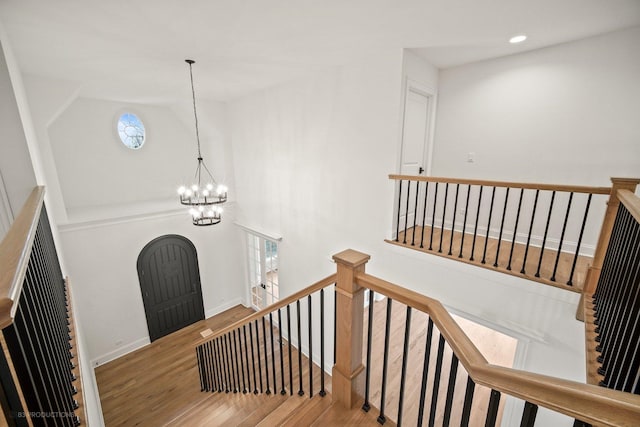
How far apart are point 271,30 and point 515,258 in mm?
3528

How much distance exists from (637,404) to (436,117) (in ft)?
13.5

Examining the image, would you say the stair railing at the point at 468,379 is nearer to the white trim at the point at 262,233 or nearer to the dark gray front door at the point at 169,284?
the white trim at the point at 262,233

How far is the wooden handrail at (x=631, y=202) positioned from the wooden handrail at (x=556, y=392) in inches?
50.7

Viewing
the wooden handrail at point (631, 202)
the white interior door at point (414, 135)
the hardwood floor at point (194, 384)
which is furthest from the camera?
the white interior door at point (414, 135)

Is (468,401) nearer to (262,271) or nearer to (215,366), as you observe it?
(215,366)

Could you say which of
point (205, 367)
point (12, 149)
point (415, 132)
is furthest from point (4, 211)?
point (415, 132)

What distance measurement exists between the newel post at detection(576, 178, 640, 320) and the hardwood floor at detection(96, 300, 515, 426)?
2.14 metres

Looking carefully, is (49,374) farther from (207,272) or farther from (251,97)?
(207,272)

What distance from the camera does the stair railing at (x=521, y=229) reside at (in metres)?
2.49

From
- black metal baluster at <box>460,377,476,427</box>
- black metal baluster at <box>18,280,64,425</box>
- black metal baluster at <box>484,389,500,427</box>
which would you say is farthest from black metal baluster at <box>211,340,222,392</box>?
black metal baluster at <box>484,389,500,427</box>

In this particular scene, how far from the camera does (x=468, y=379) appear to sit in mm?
861

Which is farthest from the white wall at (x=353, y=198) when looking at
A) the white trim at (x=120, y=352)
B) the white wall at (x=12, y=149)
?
the white trim at (x=120, y=352)

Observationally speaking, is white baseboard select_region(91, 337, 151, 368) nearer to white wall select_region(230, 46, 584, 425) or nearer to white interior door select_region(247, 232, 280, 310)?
white interior door select_region(247, 232, 280, 310)

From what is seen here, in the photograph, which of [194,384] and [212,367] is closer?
[212,367]
